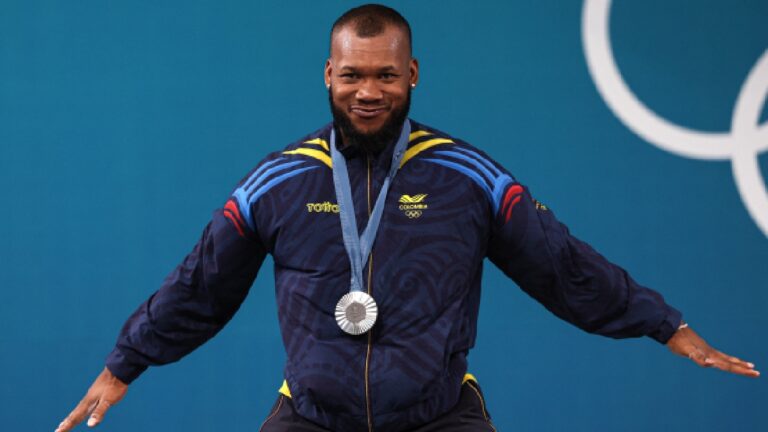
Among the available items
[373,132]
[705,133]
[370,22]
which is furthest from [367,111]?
[705,133]

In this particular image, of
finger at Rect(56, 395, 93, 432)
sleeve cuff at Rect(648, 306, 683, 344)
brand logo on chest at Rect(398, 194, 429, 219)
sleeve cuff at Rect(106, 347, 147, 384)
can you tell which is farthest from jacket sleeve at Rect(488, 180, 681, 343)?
finger at Rect(56, 395, 93, 432)

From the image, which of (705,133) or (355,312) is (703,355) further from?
(705,133)

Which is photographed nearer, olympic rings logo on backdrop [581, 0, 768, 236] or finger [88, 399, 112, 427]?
finger [88, 399, 112, 427]

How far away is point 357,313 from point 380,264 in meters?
0.11

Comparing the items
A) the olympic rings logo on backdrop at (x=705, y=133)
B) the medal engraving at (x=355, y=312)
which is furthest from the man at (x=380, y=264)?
the olympic rings logo on backdrop at (x=705, y=133)

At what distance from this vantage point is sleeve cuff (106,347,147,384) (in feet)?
7.22

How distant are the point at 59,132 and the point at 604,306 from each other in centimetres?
187

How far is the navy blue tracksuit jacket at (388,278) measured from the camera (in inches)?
77.9

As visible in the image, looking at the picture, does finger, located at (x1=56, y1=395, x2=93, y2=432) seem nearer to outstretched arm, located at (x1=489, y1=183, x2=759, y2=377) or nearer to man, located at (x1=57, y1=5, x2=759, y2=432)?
man, located at (x1=57, y1=5, x2=759, y2=432)

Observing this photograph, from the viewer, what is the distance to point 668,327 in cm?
215

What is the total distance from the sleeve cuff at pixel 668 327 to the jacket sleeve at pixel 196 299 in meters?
0.85

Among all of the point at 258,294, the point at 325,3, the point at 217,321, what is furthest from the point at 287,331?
the point at 325,3

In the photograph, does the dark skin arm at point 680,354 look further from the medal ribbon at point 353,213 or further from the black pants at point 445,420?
the medal ribbon at point 353,213

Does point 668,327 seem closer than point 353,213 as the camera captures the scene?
No
